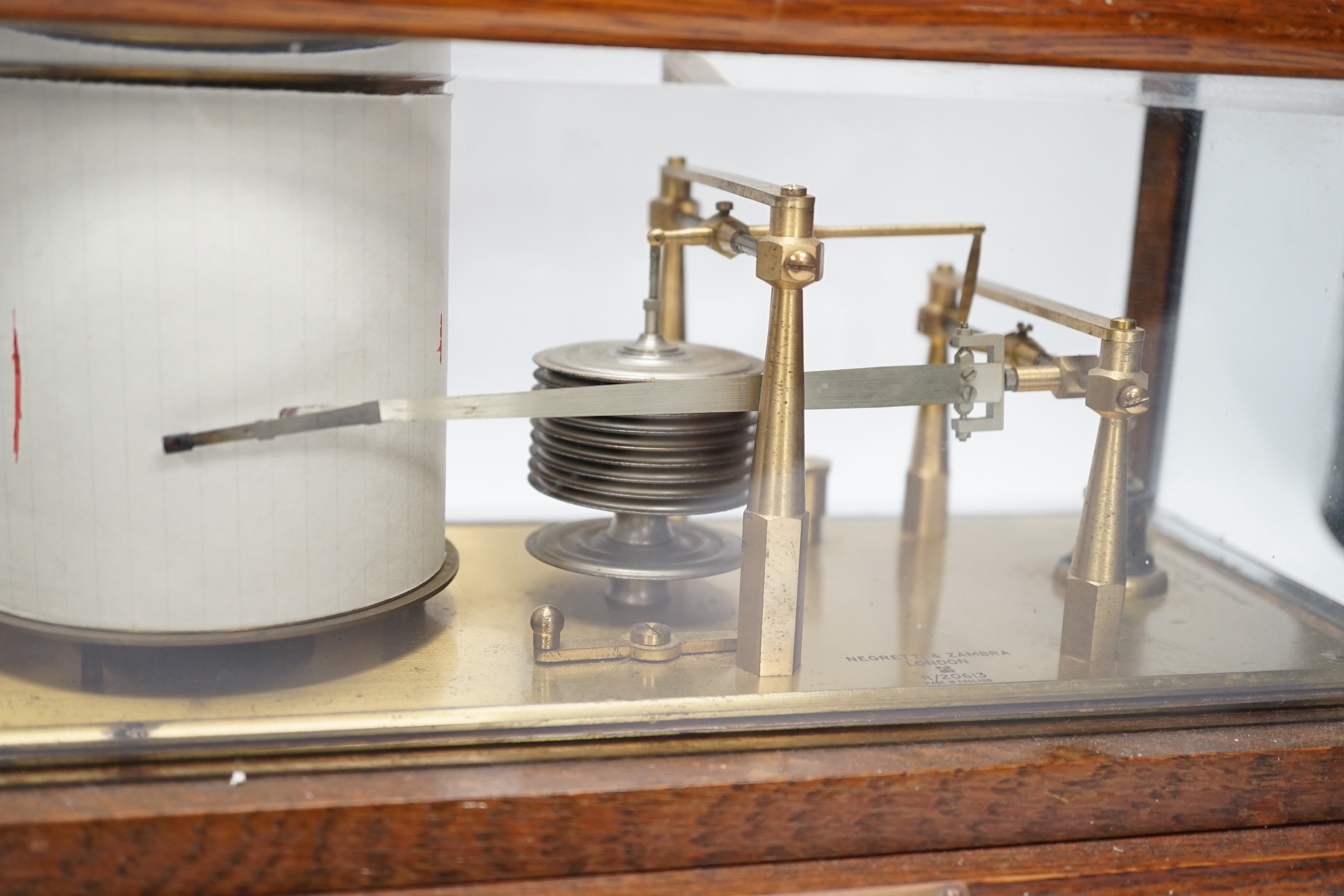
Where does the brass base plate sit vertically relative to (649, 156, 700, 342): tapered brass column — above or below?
below

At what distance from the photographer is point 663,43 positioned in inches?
31.5

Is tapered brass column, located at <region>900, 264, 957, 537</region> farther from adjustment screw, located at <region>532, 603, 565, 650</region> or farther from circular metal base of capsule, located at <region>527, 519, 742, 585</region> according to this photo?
adjustment screw, located at <region>532, 603, 565, 650</region>

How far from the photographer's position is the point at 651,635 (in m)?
1.02

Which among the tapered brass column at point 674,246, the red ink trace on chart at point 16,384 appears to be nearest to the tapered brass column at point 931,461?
the tapered brass column at point 674,246

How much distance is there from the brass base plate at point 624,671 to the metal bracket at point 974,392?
0.57ft

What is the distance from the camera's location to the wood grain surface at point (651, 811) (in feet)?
2.72

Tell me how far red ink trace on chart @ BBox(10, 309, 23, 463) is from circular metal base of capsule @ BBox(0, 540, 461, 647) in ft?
0.37

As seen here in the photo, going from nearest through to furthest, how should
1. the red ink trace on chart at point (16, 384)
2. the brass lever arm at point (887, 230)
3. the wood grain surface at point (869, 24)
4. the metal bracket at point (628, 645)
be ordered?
the wood grain surface at point (869, 24) → the red ink trace on chart at point (16, 384) → the metal bracket at point (628, 645) → the brass lever arm at point (887, 230)

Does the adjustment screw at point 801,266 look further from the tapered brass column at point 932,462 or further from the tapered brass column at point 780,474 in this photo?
the tapered brass column at point 932,462

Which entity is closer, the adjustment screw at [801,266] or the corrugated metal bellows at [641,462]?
the adjustment screw at [801,266]

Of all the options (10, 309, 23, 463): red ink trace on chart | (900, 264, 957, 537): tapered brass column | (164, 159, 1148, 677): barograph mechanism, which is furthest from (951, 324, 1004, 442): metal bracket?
(10, 309, 23, 463): red ink trace on chart

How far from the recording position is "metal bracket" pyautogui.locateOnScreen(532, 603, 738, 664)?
101 centimetres

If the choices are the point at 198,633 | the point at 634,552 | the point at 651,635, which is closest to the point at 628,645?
the point at 651,635

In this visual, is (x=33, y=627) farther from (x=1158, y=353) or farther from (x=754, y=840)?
(x=1158, y=353)
